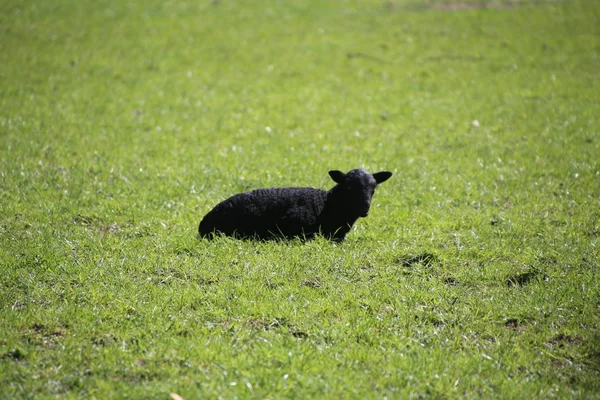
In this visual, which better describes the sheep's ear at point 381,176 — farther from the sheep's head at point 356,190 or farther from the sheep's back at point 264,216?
the sheep's back at point 264,216

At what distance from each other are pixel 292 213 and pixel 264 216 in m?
0.41

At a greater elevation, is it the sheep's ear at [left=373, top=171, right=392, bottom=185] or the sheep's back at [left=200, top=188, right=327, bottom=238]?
the sheep's ear at [left=373, top=171, right=392, bottom=185]

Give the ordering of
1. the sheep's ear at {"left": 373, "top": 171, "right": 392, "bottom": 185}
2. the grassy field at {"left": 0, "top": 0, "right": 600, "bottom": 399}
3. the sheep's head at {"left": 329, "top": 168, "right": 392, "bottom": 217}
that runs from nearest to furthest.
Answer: the grassy field at {"left": 0, "top": 0, "right": 600, "bottom": 399} → the sheep's head at {"left": 329, "top": 168, "right": 392, "bottom": 217} → the sheep's ear at {"left": 373, "top": 171, "right": 392, "bottom": 185}

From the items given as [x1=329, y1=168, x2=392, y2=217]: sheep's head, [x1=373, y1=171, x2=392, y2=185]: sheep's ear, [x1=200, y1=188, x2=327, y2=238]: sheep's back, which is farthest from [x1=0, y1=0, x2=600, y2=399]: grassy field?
[x1=373, y1=171, x2=392, y2=185]: sheep's ear

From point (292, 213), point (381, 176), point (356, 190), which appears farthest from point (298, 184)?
point (356, 190)

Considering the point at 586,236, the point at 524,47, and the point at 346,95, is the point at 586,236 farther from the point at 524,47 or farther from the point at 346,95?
the point at 524,47

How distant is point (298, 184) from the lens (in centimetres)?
1166

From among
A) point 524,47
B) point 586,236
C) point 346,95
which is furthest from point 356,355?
point 524,47

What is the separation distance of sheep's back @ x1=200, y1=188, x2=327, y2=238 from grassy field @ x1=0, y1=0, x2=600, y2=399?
0.29 metres

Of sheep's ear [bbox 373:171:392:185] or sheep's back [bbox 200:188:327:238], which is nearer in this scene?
sheep's back [bbox 200:188:327:238]

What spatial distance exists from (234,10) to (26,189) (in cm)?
1752

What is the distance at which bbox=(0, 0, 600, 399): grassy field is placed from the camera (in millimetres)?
6219

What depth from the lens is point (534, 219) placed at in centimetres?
1012

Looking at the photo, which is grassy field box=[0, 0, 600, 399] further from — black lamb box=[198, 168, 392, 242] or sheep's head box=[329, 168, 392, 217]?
sheep's head box=[329, 168, 392, 217]
